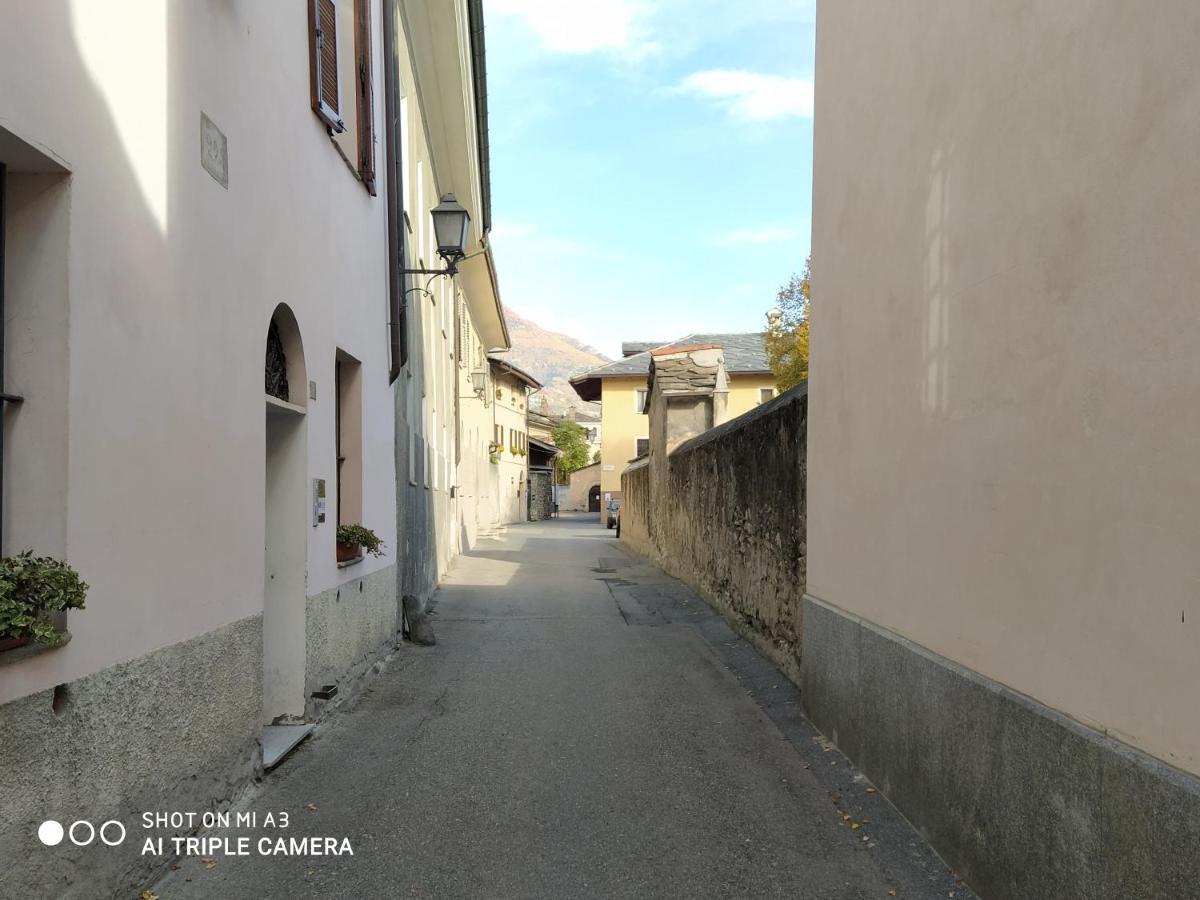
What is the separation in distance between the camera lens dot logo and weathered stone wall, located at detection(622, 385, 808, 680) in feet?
16.9

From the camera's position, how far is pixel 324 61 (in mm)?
6316

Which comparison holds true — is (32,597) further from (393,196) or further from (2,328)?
(393,196)

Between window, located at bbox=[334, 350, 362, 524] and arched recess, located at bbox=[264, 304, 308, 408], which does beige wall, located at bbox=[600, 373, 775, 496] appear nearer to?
window, located at bbox=[334, 350, 362, 524]

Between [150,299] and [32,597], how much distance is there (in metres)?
1.33

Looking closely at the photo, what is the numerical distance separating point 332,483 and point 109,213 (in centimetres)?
346

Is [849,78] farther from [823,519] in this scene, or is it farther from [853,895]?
[853,895]

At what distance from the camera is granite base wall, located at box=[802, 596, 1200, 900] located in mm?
2494

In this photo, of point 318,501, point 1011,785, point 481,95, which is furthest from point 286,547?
point 481,95

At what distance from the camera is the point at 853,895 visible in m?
3.64

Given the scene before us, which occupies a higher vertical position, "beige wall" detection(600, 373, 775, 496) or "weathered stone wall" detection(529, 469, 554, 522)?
"beige wall" detection(600, 373, 775, 496)

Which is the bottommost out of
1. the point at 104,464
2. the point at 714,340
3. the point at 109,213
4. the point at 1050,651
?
the point at 1050,651

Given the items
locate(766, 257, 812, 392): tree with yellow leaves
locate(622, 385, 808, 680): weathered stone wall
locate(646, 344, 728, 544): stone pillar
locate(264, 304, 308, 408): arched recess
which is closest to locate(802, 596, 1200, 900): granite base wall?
locate(622, 385, 808, 680): weathered stone wall

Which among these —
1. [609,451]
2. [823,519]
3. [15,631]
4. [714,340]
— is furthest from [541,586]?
[714,340]

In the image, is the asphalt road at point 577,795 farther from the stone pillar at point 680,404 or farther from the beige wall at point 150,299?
the stone pillar at point 680,404
